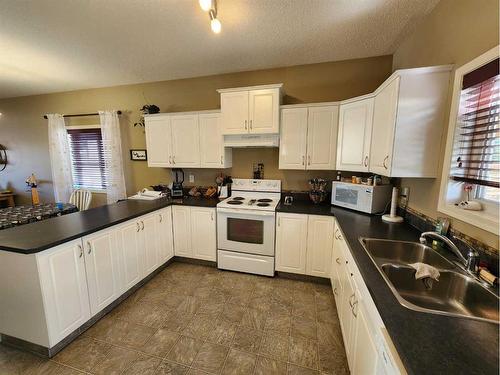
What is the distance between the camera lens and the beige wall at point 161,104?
2.64 m

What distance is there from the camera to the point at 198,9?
1694 millimetres

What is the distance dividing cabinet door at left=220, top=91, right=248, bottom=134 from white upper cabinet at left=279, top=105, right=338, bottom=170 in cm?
47

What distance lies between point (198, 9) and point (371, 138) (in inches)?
73.8

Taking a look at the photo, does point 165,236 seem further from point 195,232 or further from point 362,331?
point 362,331

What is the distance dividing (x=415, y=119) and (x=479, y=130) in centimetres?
38

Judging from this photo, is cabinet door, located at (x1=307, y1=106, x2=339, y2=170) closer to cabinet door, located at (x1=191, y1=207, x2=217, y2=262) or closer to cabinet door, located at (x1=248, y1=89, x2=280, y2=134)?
cabinet door, located at (x1=248, y1=89, x2=280, y2=134)

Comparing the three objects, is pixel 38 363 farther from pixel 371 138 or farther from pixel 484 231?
pixel 371 138

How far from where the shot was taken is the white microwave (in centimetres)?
216

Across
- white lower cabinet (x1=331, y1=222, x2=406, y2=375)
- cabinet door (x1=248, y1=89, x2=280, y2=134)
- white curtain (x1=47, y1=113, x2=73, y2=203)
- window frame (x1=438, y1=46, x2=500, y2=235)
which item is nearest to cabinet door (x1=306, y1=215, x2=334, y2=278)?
white lower cabinet (x1=331, y1=222, x2=406, y2=375)

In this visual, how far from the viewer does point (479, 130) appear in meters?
1.25

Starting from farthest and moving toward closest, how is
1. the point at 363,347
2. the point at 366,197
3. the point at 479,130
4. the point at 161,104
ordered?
1. the point at 161,104
2. the point at 366,197
3. the point at 479,130
4. the point at 363,347

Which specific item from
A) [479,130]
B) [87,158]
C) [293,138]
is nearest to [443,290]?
[479,130]

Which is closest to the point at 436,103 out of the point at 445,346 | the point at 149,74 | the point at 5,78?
the point at 445,346

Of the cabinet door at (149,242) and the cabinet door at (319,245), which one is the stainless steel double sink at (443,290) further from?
the cabinet door at (149,242)
